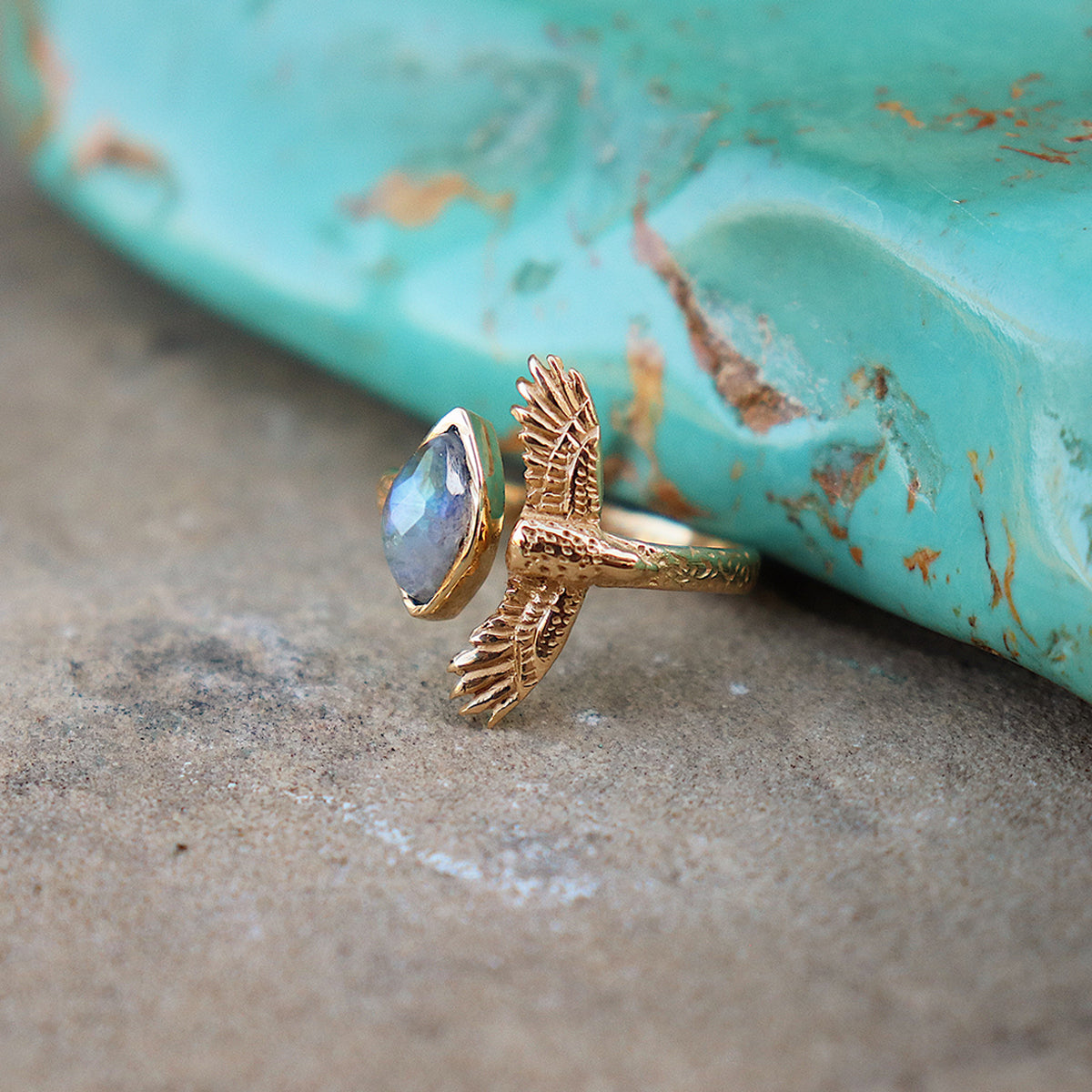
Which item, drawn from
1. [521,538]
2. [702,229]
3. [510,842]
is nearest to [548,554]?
[521,538]

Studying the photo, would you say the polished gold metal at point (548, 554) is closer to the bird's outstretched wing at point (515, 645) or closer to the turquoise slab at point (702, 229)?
the bird's outstretched wing at point (515, 645)

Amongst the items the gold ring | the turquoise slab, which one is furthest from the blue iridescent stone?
the turquoise slab

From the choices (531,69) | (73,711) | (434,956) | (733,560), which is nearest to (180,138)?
(531,69)

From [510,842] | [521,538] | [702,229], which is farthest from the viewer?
[702,229]

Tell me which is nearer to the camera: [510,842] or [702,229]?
[510,842]

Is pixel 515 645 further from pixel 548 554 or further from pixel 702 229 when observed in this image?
pixel 702 229

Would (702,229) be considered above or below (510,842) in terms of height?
above

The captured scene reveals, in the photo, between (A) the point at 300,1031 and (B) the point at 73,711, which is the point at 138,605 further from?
(A) the point at 300,1031
